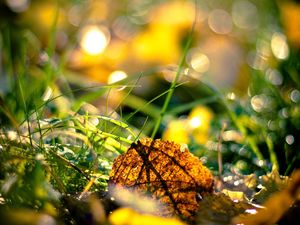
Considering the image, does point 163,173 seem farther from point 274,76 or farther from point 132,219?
point 274,76

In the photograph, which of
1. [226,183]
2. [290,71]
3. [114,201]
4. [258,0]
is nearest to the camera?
[114,201]

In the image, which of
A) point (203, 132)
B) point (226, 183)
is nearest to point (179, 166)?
point (226, 183)

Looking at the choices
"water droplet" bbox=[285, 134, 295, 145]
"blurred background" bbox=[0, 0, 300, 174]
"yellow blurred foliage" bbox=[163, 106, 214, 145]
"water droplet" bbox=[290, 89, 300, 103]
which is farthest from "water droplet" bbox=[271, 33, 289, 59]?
"water droplet" bbox=[285, 134, 295, 145]

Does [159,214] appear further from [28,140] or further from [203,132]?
[203,132]

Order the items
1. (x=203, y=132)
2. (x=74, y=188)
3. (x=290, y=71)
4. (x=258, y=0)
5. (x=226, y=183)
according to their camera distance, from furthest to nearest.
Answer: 1. (x=258, y=0)
2. (x=290, y=71)
3. (x=203, y=132)
4. (x=226, y=183)
5. (x=74, y=188)

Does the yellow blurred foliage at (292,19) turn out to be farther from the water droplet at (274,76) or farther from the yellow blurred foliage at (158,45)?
the yellow blurred foliage at (158,45)

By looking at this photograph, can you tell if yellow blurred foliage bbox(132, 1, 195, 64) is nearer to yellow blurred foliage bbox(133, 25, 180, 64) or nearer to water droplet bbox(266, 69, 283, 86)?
yellow blurred foliage bbox(133, 25, 180, 64)
